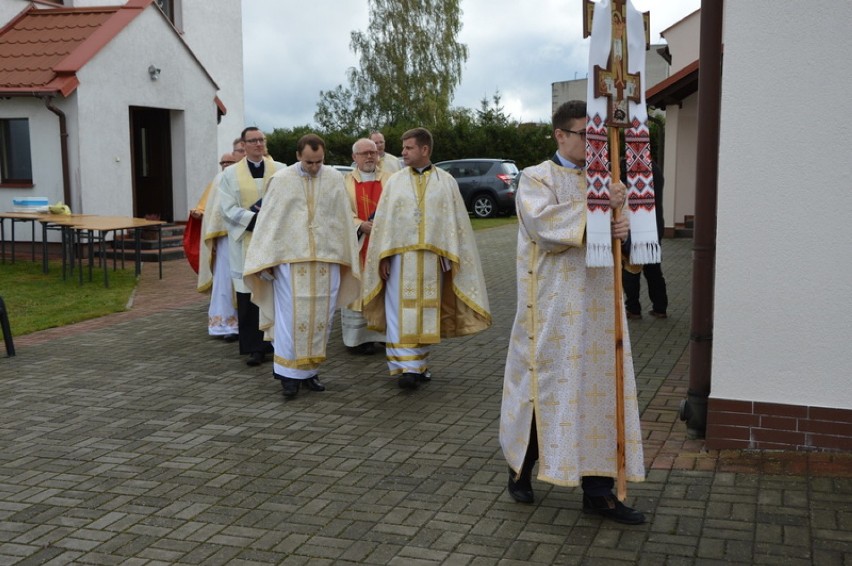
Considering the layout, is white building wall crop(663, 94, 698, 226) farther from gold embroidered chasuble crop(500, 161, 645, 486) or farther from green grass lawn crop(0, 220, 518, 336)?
gold embroidered chasuble crop(500, 161, 645, 486)

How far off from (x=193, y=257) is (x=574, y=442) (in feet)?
23.7

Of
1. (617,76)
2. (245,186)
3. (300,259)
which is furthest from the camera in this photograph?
(245,186)

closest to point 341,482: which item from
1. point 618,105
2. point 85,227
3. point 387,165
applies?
point 618,105

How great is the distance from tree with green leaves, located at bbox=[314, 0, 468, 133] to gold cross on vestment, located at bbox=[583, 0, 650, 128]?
157ft

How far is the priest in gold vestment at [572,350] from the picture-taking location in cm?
487

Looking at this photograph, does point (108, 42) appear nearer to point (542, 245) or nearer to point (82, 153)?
point (82, 153)

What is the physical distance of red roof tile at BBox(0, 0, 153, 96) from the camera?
58.0ft

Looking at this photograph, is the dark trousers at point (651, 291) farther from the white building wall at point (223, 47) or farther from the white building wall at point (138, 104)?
the white building wall at point (223, 47)

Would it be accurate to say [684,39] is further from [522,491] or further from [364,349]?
[522,491]

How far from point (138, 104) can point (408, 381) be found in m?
13.4

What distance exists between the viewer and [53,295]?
13641 mm

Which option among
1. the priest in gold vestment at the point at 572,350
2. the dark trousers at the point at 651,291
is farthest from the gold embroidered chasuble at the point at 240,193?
the priest in gold vestment at the point at 572,350

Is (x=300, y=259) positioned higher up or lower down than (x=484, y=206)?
higher up

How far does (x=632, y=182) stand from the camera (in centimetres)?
484
